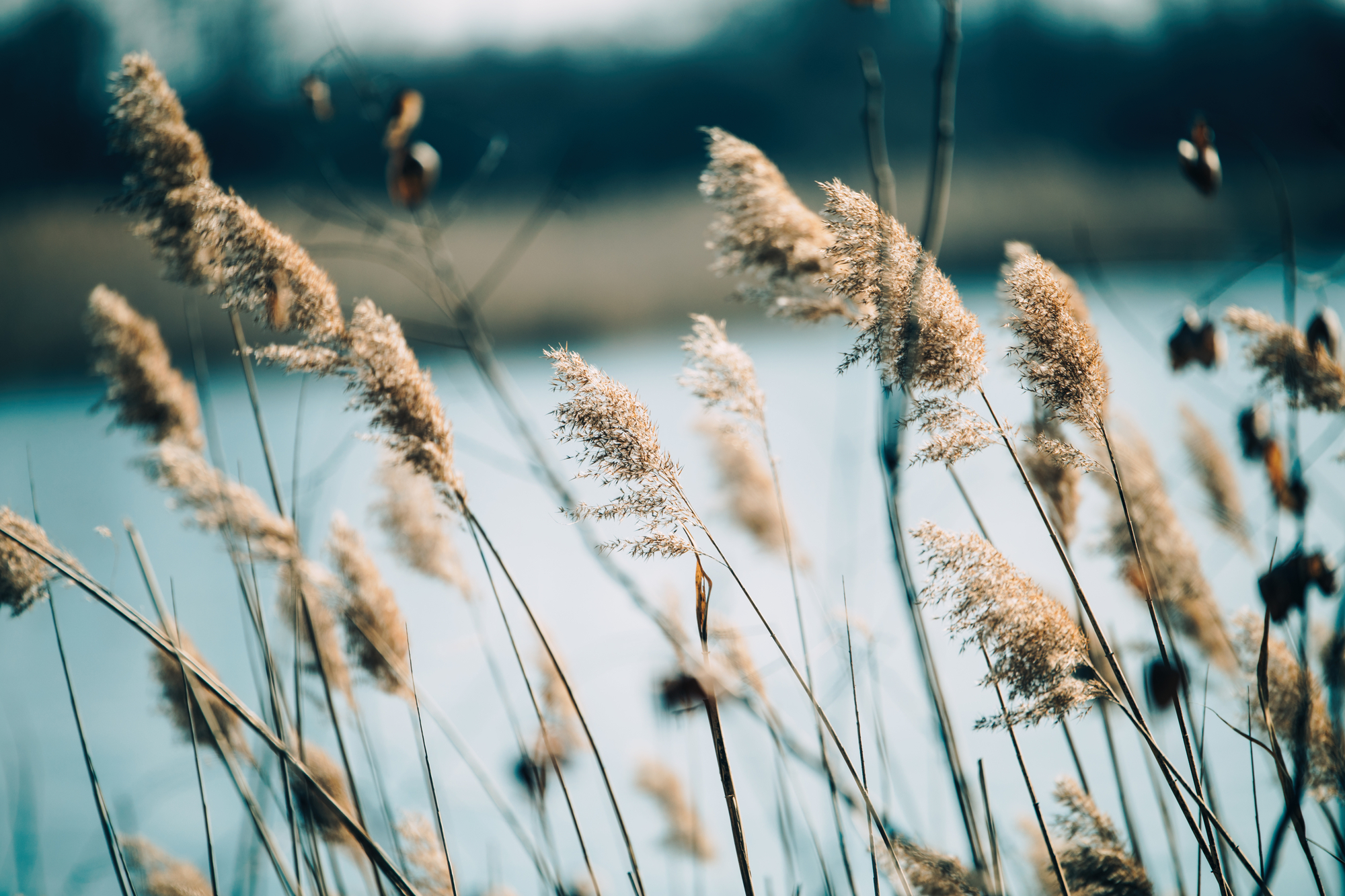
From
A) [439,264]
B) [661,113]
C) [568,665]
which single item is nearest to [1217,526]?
[568,665]

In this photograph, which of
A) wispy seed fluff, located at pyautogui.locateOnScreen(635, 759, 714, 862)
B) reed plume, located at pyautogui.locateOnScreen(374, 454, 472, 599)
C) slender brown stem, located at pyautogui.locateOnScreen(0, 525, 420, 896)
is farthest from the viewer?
wispy seed fluff, located at pyautogui.locateOnScreen(635, 759, 714, 862)

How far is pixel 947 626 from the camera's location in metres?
0.80

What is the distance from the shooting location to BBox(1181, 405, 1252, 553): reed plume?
1445 millimetres

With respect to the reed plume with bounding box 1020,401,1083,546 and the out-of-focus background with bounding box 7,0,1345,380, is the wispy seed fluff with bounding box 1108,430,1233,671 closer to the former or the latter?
the reed plume with bounding box 1020,401,1083,546

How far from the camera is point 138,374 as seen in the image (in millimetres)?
1228

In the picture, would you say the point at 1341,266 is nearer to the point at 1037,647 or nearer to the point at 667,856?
the point at 1037,647

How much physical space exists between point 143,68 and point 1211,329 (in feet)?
5.35

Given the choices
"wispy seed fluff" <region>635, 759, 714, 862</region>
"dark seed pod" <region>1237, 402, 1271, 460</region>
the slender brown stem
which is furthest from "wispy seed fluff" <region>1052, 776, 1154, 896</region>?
"wispy seed fluff" <region>635, 759, 714, 862</region>

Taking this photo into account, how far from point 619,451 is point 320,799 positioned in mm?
662

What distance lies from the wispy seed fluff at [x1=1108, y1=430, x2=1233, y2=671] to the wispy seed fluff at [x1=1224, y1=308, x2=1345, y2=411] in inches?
8.9

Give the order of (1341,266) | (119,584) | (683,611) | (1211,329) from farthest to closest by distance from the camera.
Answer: (119,584) < (683,611) < (1211,329) < (1341,266)

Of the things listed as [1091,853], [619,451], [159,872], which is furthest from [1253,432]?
[159,872]

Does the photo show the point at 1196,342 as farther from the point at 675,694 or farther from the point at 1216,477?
the point at 675,694

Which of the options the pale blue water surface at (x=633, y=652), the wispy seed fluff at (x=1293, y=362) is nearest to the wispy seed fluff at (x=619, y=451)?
the pale blue water surface at (x=633, y=652)
